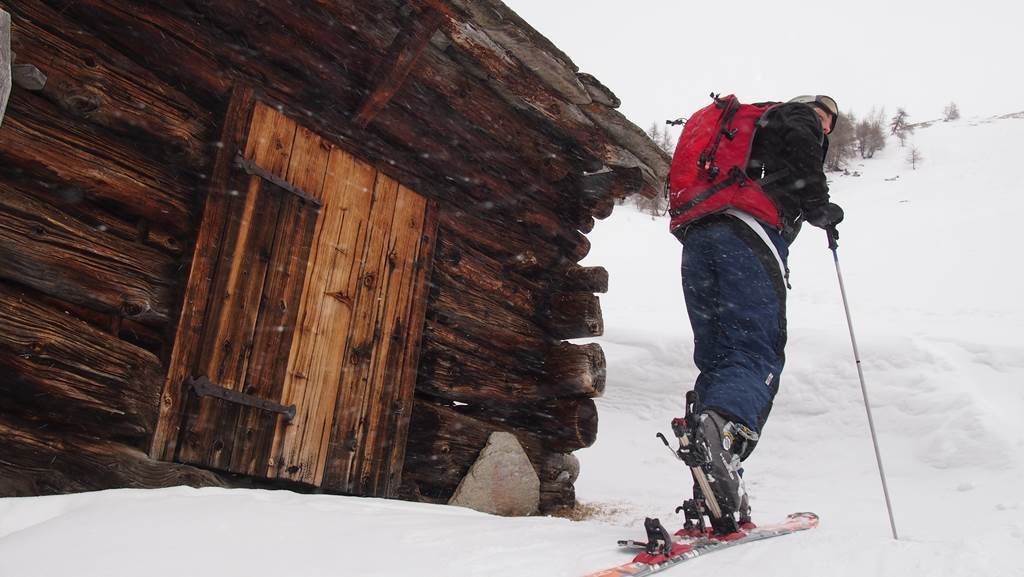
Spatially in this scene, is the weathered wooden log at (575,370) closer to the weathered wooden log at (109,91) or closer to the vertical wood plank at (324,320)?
the vertical wood plank at (324,320)

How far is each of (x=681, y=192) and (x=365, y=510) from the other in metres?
2.14

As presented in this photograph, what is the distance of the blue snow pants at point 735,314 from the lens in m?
2.82

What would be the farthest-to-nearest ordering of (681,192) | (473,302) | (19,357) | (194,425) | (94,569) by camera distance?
1. (473,302)
2. (681,192)
3. (194,425)
4. (19,357)
5. (94,569)

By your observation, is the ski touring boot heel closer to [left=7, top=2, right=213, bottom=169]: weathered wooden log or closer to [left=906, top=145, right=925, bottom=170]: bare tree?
[left=7, top=2, right=213, bottom=169]: weathered wooden log

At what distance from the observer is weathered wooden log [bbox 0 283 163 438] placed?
91.2 inches

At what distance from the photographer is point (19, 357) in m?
2.31

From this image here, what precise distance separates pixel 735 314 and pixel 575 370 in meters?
1.93

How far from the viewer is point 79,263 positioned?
257 centimetres

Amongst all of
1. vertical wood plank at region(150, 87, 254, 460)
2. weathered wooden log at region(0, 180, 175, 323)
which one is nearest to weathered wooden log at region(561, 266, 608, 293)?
vertical wood plank at region(150, 87, 254, 460)

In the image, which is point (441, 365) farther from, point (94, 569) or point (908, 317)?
point (908, 317)

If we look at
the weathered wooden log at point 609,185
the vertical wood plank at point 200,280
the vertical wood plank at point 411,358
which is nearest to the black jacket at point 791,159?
the weathered wooden log at point 609,185

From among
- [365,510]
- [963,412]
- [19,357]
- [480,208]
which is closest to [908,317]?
[963,412]

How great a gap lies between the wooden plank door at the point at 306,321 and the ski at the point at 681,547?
175 centimetres

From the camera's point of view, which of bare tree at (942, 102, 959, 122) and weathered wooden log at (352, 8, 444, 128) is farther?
bare tree at (942, 102, 959, 122)
